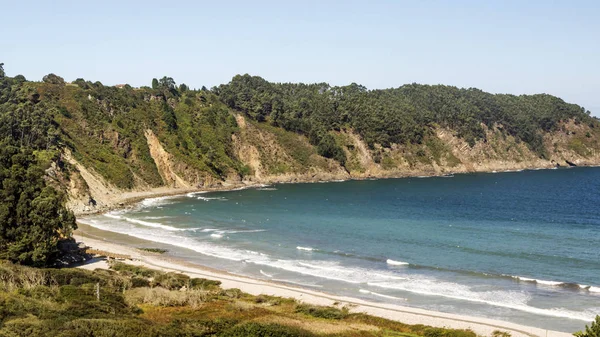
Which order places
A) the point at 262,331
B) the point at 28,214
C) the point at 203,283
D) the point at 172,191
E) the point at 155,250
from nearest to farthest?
1. the point at 262,331
2. the point at 203,283
3. the point at 28,214
4. the point at 155,250
5. the point at 172,191

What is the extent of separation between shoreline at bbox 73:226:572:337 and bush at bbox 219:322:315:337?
13.3 m

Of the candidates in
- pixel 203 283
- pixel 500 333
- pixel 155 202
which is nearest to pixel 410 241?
pixel 203 283

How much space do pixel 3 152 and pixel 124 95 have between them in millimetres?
82610

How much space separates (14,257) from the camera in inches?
2007

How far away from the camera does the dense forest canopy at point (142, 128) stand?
181ft

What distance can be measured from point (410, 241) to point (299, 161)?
79.3 meters

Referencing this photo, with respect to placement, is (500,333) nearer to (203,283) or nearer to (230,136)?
(203,283)

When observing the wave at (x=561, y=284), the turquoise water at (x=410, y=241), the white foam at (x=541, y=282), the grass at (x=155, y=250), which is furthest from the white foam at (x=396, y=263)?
the grass at (x=155, y=250)

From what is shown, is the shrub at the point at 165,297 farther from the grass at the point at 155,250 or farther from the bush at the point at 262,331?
the grass at the point at 155,250

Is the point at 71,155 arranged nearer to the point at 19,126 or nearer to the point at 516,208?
the point at 19,126

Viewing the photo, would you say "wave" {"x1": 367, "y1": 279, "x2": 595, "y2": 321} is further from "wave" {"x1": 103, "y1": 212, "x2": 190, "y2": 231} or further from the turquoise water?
"wave" {"x1": 103, "y1": 212, "x2": 190, "y2": 231}

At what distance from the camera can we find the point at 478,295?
161 ft

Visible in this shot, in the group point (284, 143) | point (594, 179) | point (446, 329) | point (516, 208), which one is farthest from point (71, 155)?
point (594, 179)

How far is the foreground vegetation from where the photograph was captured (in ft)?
95.3
